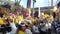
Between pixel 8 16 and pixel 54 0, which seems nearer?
pixel 8 16

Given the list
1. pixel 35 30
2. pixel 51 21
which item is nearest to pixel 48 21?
pixel 51 21

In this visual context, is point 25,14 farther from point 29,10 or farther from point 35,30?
point 35,30

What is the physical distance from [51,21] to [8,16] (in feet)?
2.17

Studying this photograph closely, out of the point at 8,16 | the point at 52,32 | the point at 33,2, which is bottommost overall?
the point at 52,32

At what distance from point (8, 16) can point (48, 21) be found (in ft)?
2.03

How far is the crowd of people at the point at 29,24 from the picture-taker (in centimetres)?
269

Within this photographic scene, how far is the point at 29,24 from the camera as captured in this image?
2.83 m

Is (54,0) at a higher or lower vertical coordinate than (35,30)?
higher

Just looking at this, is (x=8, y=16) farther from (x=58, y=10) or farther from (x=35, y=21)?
(x=58, y=10)

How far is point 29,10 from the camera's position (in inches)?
111

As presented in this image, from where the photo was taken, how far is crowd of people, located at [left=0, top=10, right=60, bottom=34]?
2690mm

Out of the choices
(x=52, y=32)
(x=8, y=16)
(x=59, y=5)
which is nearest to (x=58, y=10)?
(x=59, y=5)

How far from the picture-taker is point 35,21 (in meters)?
2.87

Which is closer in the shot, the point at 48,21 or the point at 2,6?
the point at 2,6
